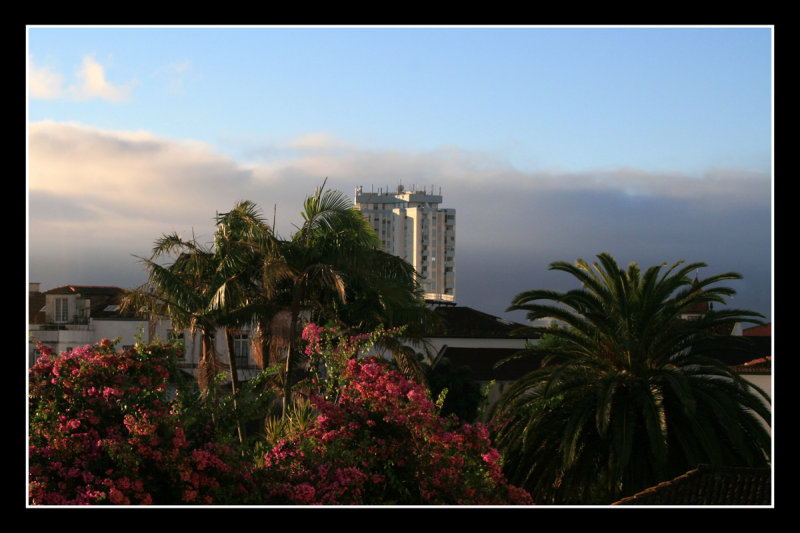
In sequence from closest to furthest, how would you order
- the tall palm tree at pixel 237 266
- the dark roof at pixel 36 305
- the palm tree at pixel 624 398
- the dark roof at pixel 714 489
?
the dark roof at pixel 714 489 → the palm tree at pixel 624 398 → the tall palm tree at pixel 237 266 → the dark roof at pixel 36 305

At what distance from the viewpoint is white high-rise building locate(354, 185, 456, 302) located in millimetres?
124812

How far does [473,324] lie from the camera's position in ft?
159

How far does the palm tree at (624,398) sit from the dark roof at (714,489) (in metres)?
1.33

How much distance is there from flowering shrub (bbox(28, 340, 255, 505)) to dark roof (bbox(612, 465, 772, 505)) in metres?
6.82

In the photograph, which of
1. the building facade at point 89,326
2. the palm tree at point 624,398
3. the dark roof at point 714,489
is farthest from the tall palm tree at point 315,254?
the building facade at point 89,326

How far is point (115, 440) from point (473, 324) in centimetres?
3922

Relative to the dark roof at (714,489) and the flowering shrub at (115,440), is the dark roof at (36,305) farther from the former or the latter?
the dark roof at (714,489)

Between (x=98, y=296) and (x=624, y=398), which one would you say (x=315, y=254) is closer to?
(x=624, y=398)

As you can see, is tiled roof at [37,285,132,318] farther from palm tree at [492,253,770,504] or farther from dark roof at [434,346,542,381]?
palm tree at [492,253,770,504]

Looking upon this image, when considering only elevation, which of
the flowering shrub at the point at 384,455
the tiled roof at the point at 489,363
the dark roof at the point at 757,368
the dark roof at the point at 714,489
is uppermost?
the flowering shrub at the point at 384,455

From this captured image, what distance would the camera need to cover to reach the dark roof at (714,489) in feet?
45.8

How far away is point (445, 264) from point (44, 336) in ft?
311

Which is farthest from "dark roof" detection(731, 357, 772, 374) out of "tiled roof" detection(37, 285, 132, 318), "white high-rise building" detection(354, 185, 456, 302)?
"white high-rise building" detection(354, 185, 456, 302)
